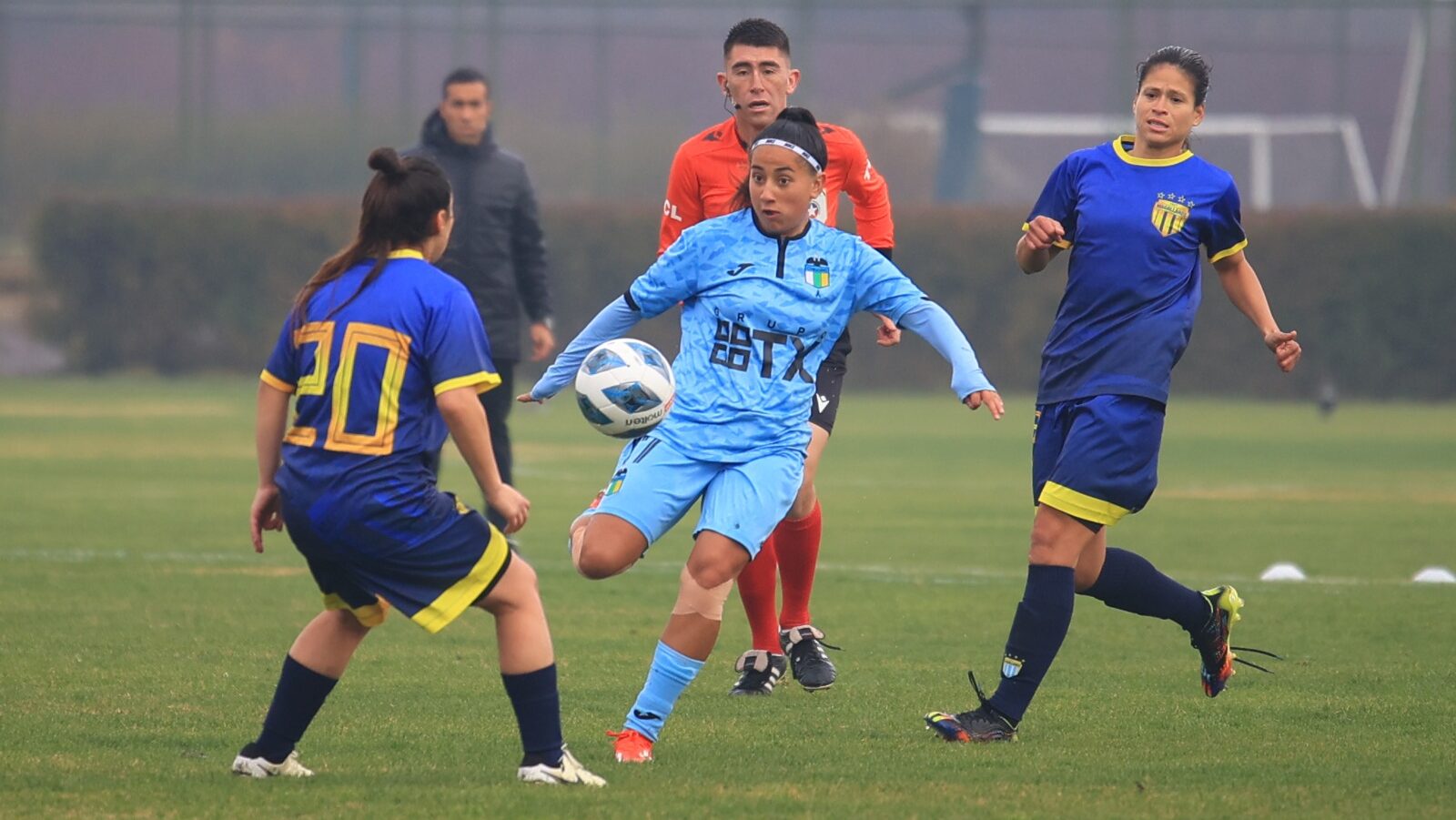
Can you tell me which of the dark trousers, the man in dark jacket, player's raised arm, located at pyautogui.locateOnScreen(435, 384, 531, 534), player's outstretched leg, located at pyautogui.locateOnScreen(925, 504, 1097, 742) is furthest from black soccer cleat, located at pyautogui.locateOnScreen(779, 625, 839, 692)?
the man in dark jacket

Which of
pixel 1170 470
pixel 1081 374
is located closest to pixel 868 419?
pixel 1170 470

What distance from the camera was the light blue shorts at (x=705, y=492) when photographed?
5867mm

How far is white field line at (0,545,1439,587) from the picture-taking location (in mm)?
10445

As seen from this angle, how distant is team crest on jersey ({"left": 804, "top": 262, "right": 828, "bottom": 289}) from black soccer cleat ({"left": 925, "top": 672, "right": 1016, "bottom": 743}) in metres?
1.23

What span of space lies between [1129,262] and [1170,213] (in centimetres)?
20

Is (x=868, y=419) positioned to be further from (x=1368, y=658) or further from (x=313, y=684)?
(x=313, y=684)

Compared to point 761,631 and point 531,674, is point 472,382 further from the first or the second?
point 761,631

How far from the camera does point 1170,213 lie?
6.38 metres

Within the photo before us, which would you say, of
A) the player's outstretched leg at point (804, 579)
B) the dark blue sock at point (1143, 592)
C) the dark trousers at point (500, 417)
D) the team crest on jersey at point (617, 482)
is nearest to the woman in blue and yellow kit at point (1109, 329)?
the dark blue sock at point (1143, 592)

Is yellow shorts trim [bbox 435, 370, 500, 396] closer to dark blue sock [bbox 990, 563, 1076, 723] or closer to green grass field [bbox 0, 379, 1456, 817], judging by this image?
green grass field [bbox 0, 379, 1456, 817]

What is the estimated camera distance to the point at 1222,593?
7004 mm

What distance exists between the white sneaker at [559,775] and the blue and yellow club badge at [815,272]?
5.31 ft

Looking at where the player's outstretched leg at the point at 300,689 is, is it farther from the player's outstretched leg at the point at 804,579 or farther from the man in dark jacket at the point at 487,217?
the man in dark jacket at the point at 487,217

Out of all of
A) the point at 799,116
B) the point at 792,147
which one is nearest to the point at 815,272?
the point at 792,147
